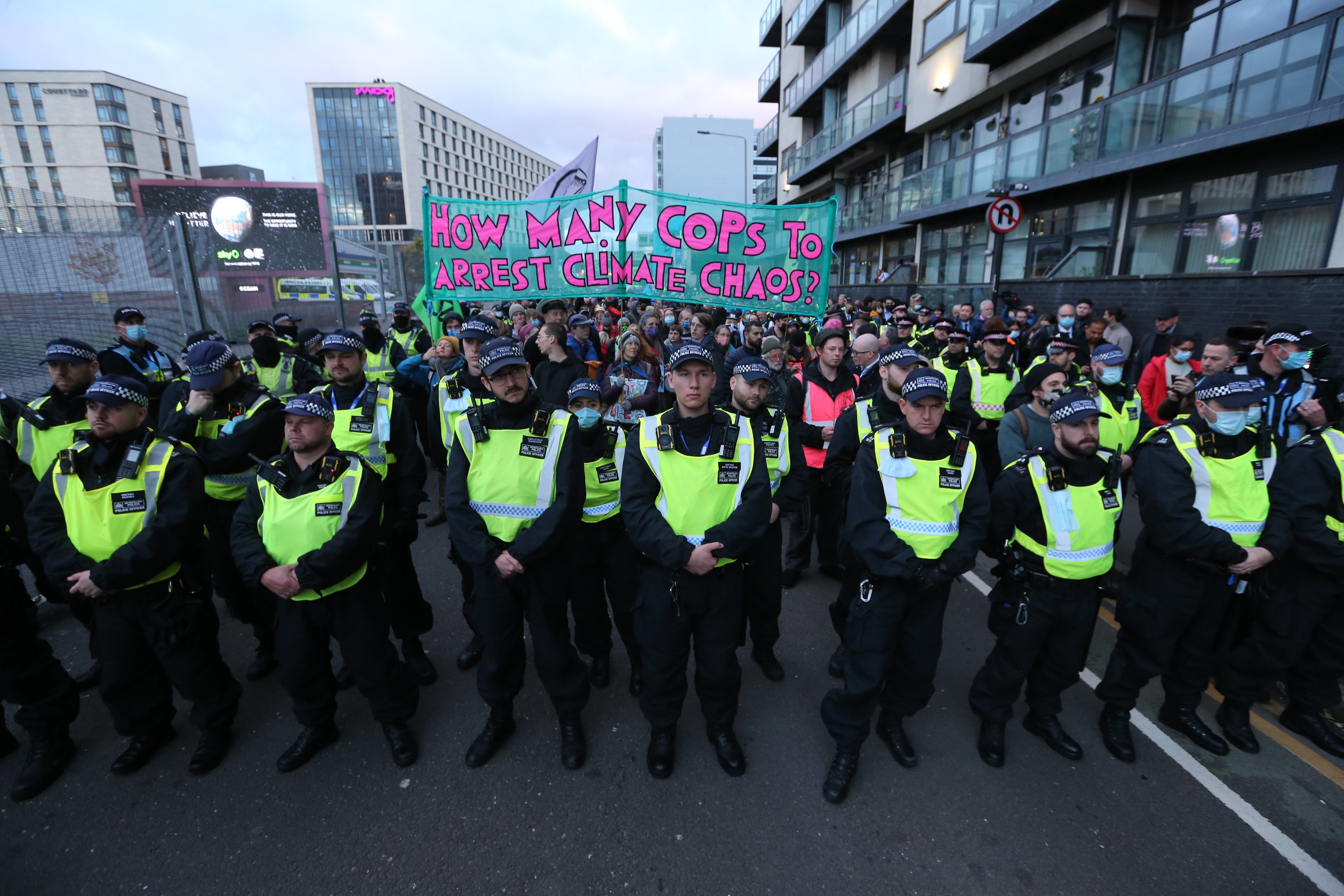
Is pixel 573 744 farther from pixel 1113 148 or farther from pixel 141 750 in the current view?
pixel 1113 148

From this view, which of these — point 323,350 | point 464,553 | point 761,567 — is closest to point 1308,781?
point 761,567

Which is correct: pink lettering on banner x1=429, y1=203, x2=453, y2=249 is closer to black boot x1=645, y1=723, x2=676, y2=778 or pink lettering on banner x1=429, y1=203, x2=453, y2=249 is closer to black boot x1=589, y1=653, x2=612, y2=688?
black boot x1=589, y1=653, x2=612, y2=688

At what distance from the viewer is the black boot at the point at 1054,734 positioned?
3.32 metres

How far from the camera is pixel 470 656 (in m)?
4.18

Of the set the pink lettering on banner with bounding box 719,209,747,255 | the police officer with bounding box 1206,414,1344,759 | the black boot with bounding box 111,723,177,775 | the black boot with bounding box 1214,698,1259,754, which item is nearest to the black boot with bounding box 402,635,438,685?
the black boot with bounding box 111,723,177,775

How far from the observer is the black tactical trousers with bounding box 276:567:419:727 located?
3135 mm

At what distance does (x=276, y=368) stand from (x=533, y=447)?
4.02 meters

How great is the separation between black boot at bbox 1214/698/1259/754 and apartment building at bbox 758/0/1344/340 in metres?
6.81

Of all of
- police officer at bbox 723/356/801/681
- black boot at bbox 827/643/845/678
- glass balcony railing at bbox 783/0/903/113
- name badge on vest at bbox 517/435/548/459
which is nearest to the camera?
name badge on vest at bbox 517/435/548/459

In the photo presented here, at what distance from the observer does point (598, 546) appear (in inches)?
150

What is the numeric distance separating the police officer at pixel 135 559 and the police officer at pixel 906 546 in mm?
3418

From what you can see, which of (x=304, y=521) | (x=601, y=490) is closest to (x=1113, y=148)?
(x=601, y=490)

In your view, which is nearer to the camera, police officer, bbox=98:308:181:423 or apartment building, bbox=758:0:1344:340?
police officer, bbox=98:308:181:423

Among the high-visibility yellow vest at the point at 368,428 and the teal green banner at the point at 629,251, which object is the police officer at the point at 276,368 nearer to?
the teal green banner at the point at 629,251
